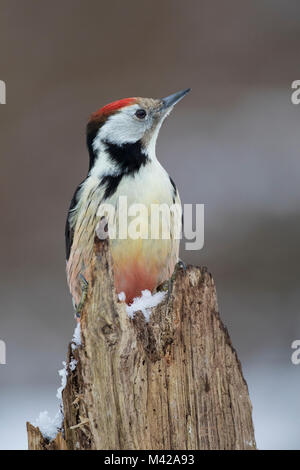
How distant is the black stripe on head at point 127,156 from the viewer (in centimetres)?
270

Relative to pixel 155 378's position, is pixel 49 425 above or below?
below

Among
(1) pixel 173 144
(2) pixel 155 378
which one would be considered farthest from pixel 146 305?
(1) pixel 173 144

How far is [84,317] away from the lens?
6.20ft

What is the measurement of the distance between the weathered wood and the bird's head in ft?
3.13

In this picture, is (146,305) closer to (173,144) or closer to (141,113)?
(141,113)

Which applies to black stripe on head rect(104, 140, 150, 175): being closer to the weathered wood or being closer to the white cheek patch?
the white cheek patch

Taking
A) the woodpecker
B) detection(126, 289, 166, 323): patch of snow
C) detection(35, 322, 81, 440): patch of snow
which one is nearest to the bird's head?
the woodpecker

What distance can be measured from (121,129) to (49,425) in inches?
53.8

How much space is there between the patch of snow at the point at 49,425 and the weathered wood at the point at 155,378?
0.04 meters

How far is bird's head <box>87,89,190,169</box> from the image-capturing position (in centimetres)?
277

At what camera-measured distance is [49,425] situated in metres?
1.95

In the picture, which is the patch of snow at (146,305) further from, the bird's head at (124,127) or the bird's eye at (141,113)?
the bird's eye at (141,113)
